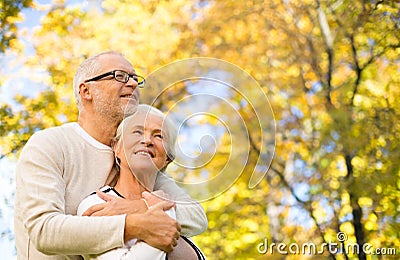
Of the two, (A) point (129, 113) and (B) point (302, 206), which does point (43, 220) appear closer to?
(A) point (129, 113)

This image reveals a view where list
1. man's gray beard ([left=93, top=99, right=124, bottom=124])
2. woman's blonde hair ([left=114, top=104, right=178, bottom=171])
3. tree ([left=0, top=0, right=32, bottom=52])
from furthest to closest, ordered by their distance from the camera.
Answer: tree ([left=0, top=0, right=32, bottom=52]) < man's gray beard ([left=93, top=99, right=124, bottom=124]) < woman's blonde hair ([left=114, top=104, right=178, bottom=171])

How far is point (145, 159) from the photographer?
109 cm

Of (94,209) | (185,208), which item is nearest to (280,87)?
(185,208)

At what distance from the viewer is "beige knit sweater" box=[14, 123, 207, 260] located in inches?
39.4

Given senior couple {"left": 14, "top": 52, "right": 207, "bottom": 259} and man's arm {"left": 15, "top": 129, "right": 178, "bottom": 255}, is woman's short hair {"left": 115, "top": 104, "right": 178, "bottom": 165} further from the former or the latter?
man's arm {"left": 15, "top": 129, "right": 178, "bottom": 255}

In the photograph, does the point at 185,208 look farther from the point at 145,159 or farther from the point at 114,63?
the point at 114,63

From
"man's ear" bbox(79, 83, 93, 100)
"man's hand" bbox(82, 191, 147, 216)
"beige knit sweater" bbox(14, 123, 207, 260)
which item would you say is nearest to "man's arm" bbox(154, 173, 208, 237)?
"beige knit sweater" bbox(14, 123, 207, 260)

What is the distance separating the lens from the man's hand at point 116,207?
40.9 inches

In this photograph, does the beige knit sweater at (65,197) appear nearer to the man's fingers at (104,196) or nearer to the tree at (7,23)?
the man's fingers at (104,196)

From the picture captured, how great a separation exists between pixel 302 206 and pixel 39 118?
2.05 m

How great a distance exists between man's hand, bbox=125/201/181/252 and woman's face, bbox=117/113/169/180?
0.37 feet

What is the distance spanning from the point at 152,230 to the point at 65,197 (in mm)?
228

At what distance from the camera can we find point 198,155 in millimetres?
1086

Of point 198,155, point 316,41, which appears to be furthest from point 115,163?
point 316,41
